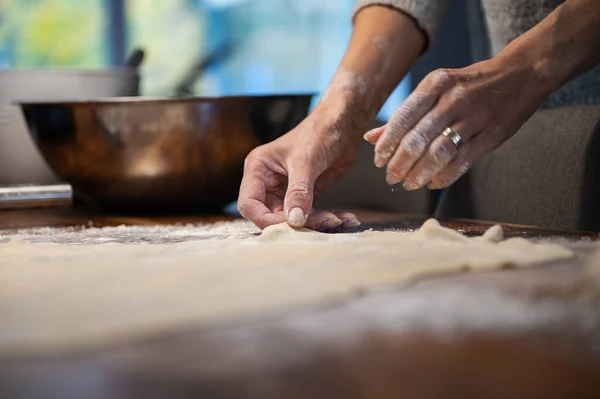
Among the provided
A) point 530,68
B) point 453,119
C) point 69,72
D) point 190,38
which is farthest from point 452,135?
point 190,38

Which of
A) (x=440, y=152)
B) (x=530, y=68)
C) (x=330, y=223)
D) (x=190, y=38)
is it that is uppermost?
(x=530, y=68)

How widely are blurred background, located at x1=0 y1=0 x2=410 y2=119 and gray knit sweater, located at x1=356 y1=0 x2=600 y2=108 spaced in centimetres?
206

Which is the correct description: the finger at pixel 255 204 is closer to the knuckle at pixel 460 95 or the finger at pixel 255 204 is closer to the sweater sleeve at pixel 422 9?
the knuckle at pixel 460 95

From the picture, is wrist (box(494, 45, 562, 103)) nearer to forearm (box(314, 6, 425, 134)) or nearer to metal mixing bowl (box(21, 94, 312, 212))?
forearm (box(314, 6, 425, 134))

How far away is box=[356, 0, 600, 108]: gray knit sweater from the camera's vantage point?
1.36 m

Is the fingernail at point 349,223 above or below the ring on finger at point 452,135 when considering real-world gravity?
below

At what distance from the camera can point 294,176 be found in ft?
3.41

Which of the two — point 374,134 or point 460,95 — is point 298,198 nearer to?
point 374,134

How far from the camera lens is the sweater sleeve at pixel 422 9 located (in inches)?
52.9

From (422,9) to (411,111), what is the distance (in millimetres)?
459

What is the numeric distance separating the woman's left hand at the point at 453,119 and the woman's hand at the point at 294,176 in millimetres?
107

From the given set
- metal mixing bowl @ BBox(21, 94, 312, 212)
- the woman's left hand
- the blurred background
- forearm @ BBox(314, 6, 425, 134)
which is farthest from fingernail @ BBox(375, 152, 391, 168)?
the blurred background

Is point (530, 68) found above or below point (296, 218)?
above

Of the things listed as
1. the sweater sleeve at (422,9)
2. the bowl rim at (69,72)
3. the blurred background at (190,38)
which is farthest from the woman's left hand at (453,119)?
the blurred background at (190,38)
